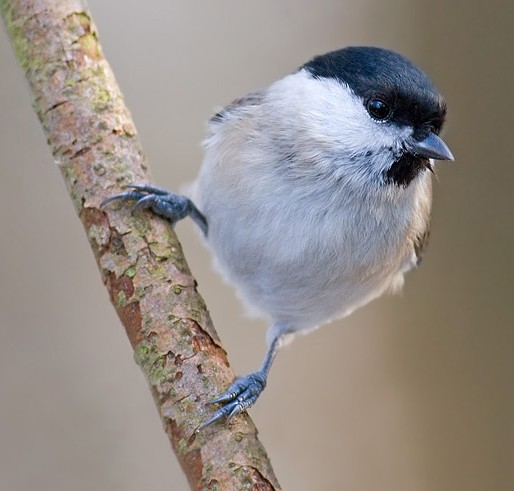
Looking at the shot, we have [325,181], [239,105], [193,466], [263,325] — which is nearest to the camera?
[193,466]

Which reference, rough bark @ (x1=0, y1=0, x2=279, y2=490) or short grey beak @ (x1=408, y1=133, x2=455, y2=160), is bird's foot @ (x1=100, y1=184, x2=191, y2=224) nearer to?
rough bark @ (x1=0, y1=0, x2=279, y2=490)

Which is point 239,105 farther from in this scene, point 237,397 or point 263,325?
point 263,325

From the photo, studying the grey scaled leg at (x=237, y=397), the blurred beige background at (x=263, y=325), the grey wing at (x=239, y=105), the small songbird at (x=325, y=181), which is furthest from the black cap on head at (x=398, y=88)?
the blurred beige background at (x=263, y=325)

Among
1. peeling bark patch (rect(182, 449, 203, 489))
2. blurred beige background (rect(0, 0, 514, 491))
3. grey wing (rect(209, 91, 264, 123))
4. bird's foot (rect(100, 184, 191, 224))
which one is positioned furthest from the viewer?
blurred beige background (rect(0, 0, 514, 491))

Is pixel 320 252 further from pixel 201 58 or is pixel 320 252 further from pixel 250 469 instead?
pixel 201 58

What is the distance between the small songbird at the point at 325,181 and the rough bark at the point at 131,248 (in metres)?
0.05

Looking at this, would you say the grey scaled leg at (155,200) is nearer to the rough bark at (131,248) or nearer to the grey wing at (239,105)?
the rough bark at (131,248)

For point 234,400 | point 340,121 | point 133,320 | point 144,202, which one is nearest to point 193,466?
point 234,400

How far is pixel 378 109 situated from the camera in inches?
44.2

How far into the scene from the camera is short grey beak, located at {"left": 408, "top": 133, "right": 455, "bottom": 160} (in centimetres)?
111

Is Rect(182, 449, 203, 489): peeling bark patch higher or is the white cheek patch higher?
the white cheek patch

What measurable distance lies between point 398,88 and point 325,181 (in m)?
0.18

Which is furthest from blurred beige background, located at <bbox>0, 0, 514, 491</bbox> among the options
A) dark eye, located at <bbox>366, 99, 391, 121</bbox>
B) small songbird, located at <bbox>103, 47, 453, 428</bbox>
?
dark eye, located at <bbox>366, 99, 391, 121</bbox>

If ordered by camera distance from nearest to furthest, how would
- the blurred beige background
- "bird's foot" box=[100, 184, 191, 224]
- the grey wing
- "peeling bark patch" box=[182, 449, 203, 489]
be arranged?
"peeling bark patch" box=[182, 449, 203, 489] → "bird's foot" box=[100, 184, 191, 224] → the grey wing → the blurred beige background
